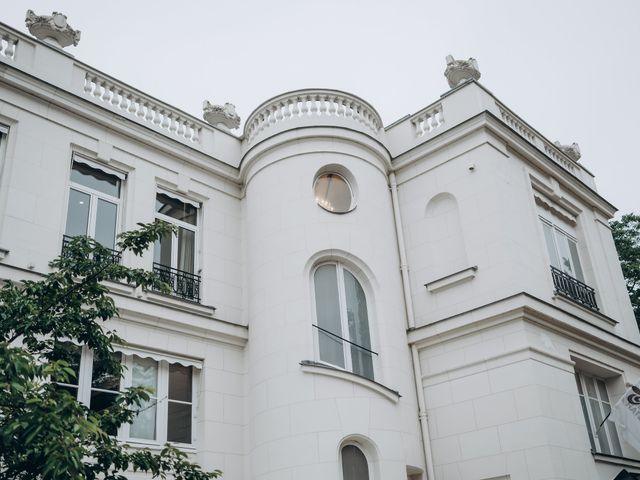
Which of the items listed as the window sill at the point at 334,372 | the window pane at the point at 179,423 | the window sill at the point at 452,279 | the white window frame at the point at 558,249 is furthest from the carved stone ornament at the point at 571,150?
the window pane at the point at 179,423

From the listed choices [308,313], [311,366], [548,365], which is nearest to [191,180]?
[308,313]

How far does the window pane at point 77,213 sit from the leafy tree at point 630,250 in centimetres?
1736

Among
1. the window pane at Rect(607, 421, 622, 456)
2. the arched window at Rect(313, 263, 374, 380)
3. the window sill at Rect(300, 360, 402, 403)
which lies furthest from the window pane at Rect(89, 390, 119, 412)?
the window pane at Rect(607, 421, 622, 456)

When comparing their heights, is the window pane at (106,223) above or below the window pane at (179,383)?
above

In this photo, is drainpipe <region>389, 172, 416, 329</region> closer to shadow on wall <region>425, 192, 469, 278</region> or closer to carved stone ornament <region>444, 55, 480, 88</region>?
shadow on wall <region>425, 192, 469, 278</region>

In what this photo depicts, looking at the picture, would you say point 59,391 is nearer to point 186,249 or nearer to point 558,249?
point 186,249

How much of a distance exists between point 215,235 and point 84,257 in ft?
18.5

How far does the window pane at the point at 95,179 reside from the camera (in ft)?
40.7

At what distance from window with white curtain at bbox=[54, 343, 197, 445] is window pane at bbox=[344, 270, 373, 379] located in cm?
283

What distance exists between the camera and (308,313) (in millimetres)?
12133

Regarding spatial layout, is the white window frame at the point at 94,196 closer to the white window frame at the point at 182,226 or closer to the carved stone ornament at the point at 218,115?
the white window frame at the point at 182,226

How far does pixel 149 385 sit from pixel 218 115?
22.9ft

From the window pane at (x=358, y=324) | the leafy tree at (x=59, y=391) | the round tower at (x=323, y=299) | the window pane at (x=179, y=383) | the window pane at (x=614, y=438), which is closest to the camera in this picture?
the leafy tree at (x=59, y=391)

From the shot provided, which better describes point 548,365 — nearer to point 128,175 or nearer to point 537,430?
point 537,430
